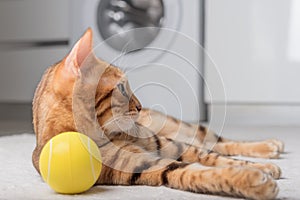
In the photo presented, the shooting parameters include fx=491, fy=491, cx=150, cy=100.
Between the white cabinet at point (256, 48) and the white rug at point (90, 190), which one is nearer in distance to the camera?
the white rug at point (90, 190)

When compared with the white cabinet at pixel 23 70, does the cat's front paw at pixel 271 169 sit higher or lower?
higher

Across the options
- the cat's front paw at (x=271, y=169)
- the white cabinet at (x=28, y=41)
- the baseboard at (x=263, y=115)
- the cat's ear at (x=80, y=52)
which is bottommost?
the baseboard at (x=263, y=115)

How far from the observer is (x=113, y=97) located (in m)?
1.02

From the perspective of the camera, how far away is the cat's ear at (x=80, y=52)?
98 centimetres

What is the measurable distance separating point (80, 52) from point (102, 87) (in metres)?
0.09

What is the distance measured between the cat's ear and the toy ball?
14 cm

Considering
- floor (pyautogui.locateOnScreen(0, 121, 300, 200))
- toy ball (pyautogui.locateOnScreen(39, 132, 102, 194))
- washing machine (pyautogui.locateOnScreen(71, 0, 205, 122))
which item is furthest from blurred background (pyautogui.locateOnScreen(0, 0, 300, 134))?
toy ball (pyautogui.locateOnScreen(39, 132, 102, 194))

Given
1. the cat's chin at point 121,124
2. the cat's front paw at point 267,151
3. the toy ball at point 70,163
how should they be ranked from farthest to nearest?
the cat's front paw at point 267,151, the cat's chin at point 121,124, the toy ball at point 70,163

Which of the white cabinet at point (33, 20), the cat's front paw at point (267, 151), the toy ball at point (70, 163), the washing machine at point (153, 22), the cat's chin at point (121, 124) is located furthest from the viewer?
the white cabinet at point (33, 20)

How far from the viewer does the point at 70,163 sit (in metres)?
0.91

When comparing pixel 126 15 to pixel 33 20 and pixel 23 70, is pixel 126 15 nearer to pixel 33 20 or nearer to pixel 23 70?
pixel 33 20

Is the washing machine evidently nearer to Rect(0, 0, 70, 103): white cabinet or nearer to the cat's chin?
Rect(0, 0, 70, 103): white cabinet

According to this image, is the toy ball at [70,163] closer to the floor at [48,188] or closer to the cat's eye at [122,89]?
the floor at [48,188]

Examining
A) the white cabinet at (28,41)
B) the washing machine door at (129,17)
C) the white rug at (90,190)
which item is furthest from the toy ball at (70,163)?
the white cabinet at (28,41)
